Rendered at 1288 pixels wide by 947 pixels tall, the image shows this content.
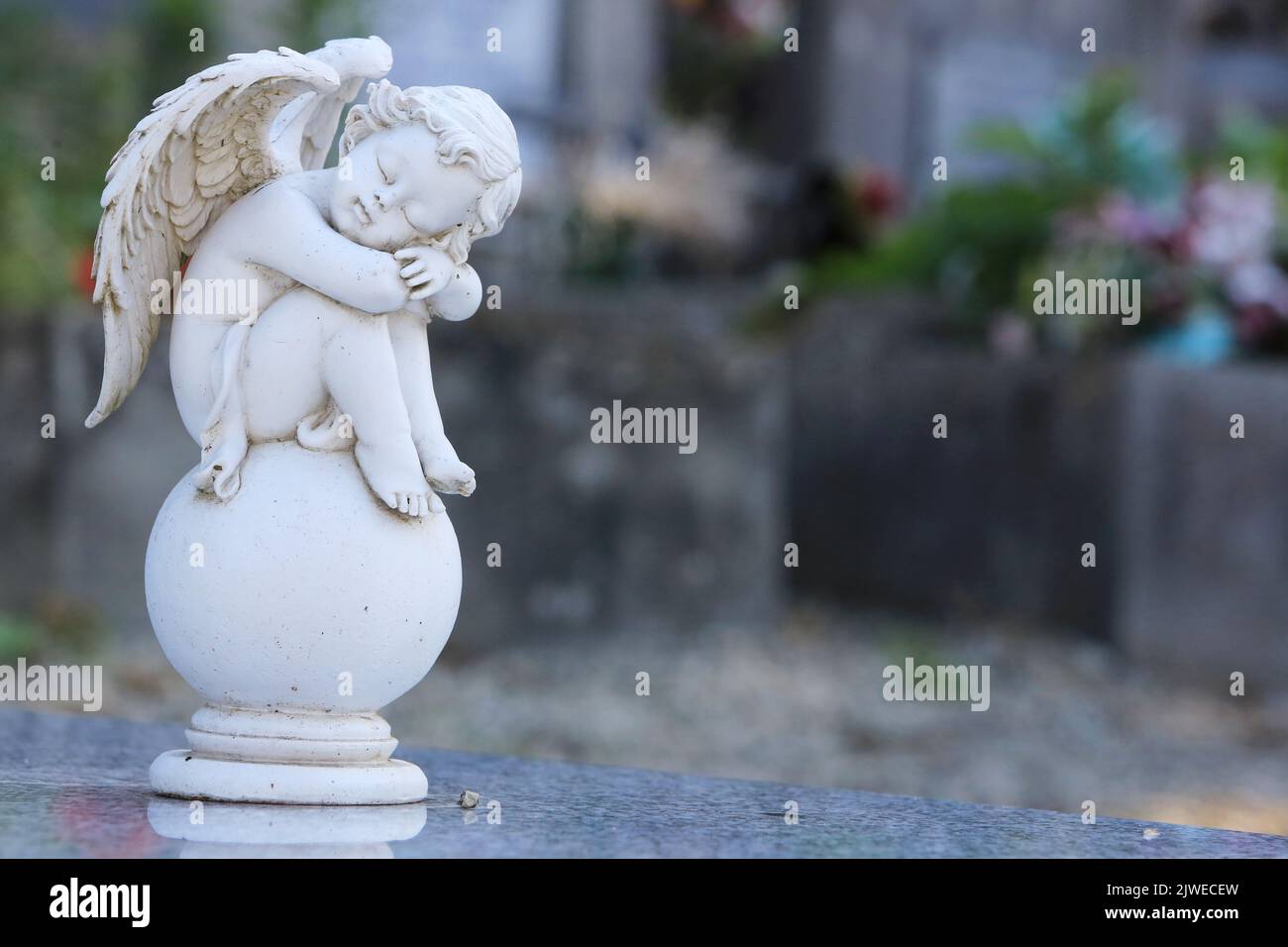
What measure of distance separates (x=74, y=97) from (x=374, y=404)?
524 centimetres

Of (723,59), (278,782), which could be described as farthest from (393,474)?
(723,59)

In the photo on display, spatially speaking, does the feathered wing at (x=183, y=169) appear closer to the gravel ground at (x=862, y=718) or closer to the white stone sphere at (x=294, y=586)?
the white stone sphere at (x=294, y=586)

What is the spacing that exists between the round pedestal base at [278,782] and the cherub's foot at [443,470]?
0.41 metres

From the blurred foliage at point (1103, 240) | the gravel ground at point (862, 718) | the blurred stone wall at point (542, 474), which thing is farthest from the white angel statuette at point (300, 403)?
the blurred foliage at point (1103, 240)

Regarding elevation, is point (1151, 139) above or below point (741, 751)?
above

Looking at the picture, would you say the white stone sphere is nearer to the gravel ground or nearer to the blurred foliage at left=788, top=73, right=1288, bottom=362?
the gravel ground

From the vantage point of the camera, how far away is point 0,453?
5.76m

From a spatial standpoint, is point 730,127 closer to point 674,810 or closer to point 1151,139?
point 1151,139

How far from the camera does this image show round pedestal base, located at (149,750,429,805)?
7.76ft

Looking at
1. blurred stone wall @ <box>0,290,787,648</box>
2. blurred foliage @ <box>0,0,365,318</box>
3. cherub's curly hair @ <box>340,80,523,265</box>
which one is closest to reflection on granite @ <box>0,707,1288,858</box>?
cherub's curly hair @ <box>340,80,523,265</box>

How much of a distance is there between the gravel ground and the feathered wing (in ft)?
8.69
